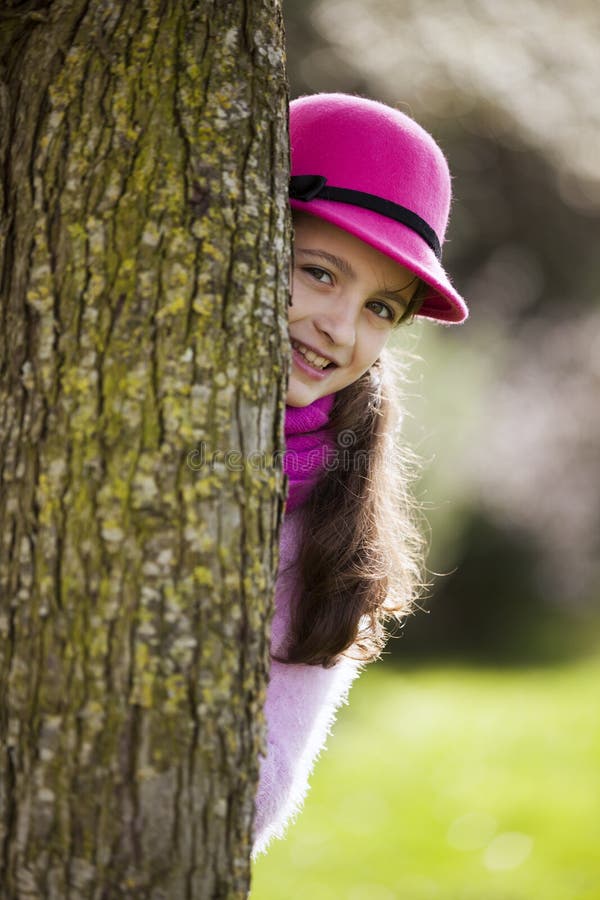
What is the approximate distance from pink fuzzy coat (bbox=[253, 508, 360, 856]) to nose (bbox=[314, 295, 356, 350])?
48 cm

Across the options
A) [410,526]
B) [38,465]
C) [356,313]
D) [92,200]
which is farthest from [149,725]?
[410,526]

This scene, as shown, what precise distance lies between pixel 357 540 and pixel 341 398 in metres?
0.41

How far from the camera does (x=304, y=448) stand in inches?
98.6

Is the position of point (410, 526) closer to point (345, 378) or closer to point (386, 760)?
point (345, 378)

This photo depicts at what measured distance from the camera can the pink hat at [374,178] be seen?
2.15 metres

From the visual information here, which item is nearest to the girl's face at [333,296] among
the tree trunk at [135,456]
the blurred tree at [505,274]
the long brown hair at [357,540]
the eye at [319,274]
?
the eye at [319,274]

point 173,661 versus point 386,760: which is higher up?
point 173,661

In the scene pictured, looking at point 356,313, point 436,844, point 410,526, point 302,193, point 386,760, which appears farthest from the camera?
point 386,760

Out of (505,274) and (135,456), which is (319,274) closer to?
(135,456)

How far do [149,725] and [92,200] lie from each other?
74 cm

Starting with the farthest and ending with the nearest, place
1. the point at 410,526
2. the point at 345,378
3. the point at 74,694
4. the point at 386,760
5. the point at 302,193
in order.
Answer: the point at 386,760 → the point at 410,526 → the point at 345,378 → the point at 302,193 → the point at 74,694

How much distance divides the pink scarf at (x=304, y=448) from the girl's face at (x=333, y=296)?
9cm

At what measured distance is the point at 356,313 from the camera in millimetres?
2287

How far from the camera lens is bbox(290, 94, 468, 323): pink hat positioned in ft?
7.06
